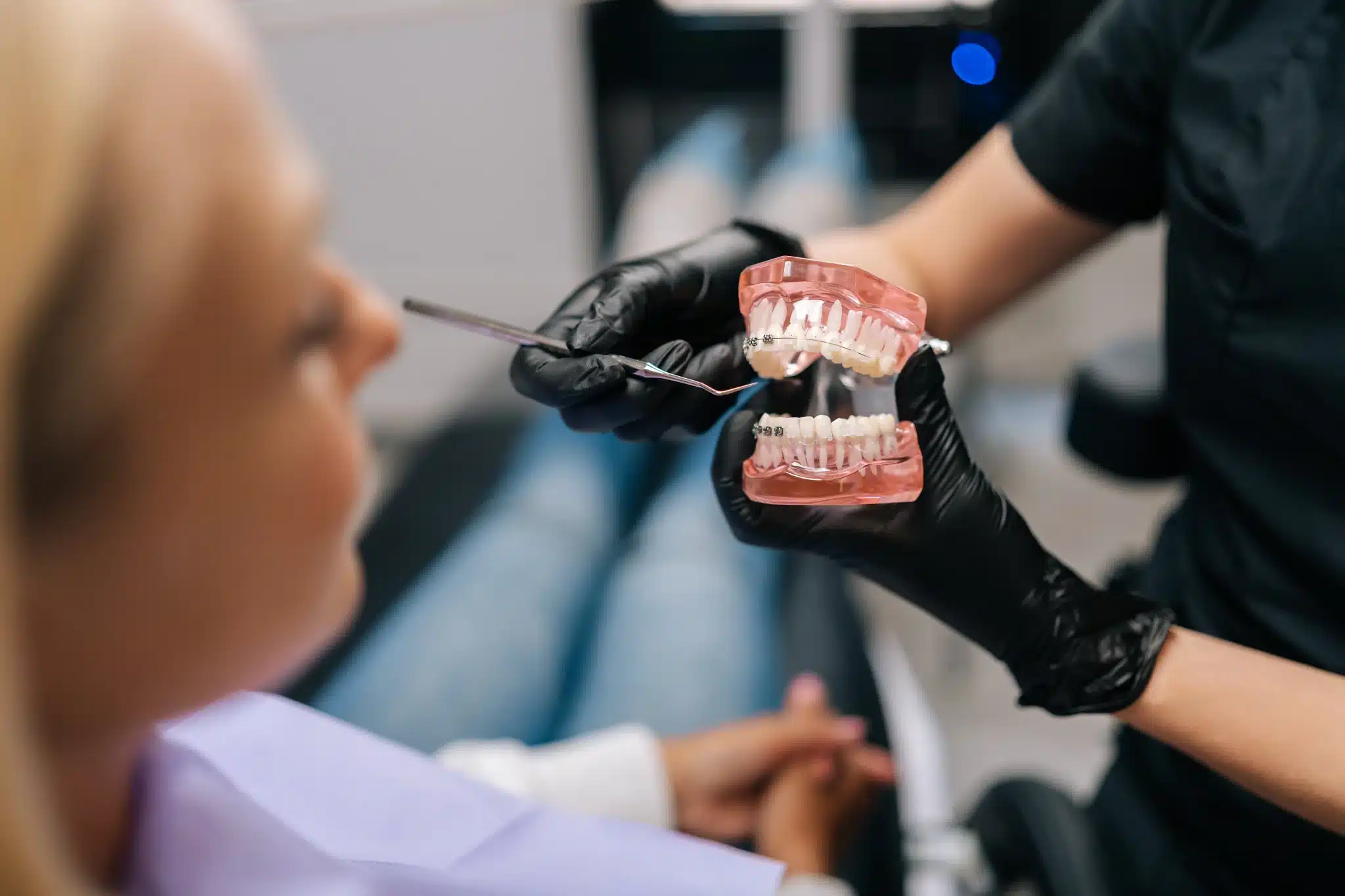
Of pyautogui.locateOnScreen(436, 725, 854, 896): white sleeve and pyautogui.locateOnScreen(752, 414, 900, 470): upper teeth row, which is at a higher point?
pyautogui.locateOnScreen(752, 414, 900, 470): upper teeth row

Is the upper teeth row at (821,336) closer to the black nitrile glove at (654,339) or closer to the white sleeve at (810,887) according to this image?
the black nitrile glove at (654,339)

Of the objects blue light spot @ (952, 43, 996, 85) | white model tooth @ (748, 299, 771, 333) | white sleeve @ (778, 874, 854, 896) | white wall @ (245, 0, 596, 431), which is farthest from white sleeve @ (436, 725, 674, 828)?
blue light spot @ (952, 43, 996, 85)

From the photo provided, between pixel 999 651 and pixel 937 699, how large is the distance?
0.90m

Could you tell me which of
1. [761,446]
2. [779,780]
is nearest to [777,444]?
[761,446]

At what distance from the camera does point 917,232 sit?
2.96 ft

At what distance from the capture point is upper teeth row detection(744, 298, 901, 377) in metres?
0.59

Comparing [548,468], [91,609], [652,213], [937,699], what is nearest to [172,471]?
[91,609]

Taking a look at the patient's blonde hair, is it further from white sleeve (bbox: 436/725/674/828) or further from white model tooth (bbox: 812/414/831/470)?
white sleeve (bbox: 436/725/674/828)

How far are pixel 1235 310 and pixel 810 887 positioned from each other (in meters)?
0.48

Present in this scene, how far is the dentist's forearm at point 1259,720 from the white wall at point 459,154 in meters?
1.47

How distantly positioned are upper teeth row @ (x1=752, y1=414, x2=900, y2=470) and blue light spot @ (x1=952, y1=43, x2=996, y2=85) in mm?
1414

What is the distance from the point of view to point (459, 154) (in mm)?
2117

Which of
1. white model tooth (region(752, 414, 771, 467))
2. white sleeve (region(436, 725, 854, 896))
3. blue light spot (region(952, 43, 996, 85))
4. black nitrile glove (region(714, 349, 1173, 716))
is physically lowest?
white sleeve (region(436, 725, 854, 896))

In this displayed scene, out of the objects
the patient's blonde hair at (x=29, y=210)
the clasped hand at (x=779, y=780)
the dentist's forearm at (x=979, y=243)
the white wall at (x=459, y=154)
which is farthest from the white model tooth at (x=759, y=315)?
the white wall at (x=459, y=154)
